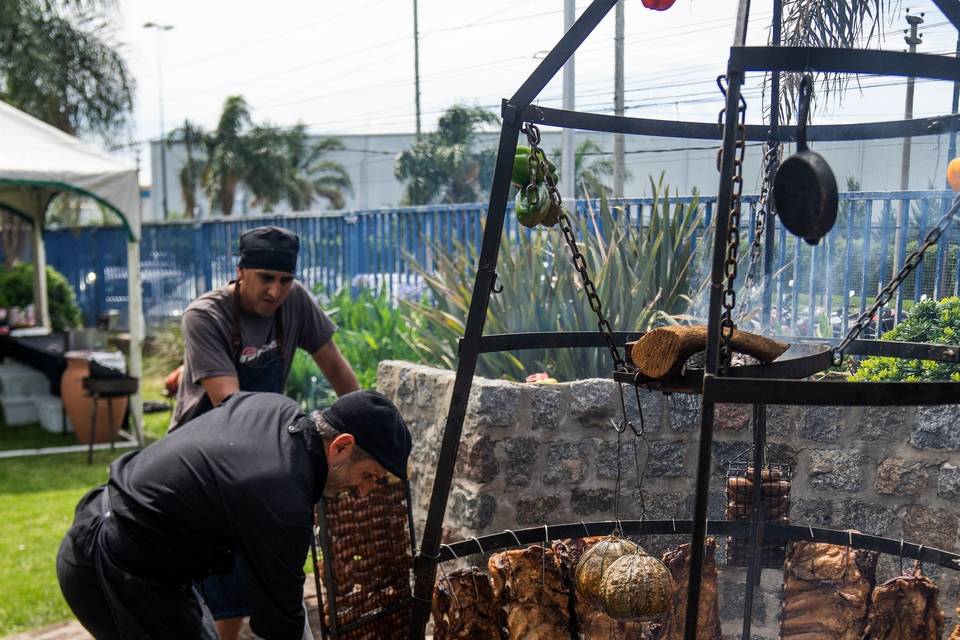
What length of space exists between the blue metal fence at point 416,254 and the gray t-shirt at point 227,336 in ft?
5.66

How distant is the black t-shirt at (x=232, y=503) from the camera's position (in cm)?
214

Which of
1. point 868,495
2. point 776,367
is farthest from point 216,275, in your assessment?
point 776,367

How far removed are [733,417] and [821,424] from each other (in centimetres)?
36

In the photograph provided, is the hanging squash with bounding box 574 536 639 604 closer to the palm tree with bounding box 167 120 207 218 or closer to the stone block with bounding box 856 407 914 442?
the stone block with bounding box 856 407 914 442

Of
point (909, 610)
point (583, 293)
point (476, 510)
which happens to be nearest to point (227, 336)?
point (476, 510)

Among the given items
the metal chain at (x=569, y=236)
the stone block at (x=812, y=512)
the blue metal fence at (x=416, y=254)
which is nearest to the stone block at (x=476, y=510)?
the stone block at (x=812, y=512)

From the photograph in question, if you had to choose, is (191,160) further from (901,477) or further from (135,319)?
(901,477)

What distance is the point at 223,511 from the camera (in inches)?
87.5

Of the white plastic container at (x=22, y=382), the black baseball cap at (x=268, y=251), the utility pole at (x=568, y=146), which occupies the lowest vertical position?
the white plastic container at (x=22, y=382)

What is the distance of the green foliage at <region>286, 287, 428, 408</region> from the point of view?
5.90m

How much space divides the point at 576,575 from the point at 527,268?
95.5 inches

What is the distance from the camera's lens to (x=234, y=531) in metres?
2.17

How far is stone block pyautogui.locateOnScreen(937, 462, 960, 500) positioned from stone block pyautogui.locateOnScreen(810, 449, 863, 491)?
11.5 inches

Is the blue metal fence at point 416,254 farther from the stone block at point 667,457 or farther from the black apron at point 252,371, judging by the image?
the black apron at point 252,371
